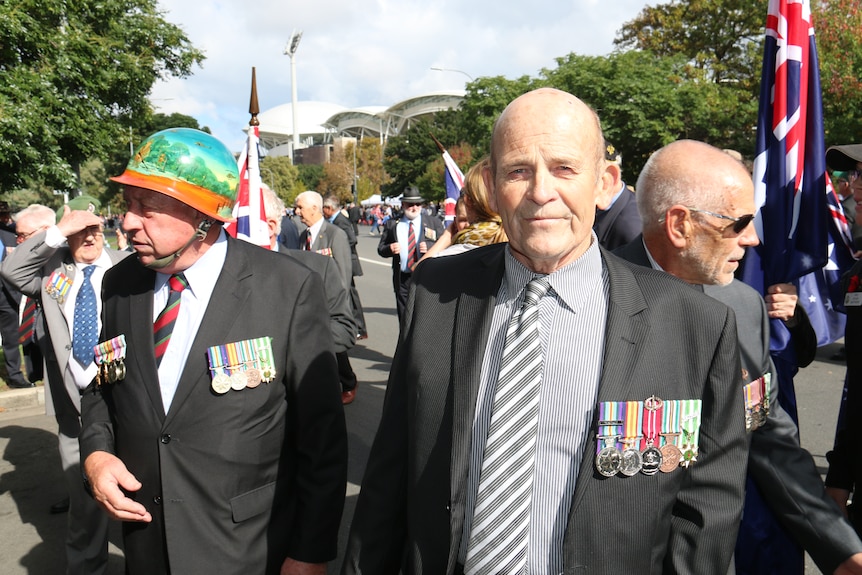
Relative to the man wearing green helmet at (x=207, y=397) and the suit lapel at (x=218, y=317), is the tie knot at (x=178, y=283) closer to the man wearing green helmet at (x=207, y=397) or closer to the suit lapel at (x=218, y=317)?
the man wearing green helmet at (x=207, y=397)

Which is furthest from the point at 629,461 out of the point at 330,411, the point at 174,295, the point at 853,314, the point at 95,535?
the point at 95,535

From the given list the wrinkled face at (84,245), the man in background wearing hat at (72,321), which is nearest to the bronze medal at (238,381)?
the man in background wearing hat at (72,321)

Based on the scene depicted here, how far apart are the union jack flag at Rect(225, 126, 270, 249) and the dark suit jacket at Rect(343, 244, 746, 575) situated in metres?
3.49

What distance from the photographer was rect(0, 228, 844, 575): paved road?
4.09 m

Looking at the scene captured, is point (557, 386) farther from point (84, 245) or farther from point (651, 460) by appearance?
point (84, 245)

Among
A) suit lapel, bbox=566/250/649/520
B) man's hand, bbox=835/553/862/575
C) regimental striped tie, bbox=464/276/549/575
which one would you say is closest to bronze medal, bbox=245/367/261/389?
regimental striped tie, bbox=464/276/549/575

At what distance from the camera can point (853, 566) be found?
200 centimetres

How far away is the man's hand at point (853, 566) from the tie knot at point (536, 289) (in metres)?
1.30

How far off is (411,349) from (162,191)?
1.05 m

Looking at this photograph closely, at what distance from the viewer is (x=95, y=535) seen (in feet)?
11.5

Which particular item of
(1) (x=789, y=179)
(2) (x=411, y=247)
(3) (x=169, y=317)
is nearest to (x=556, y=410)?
(3) (x=169, y=317)

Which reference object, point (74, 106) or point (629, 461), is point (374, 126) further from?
point (629, 461)

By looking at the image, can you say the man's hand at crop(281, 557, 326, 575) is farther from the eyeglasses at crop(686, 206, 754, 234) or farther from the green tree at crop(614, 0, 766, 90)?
the green tree at crop(614, 0, 766, 90)

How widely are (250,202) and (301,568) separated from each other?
129 inches
